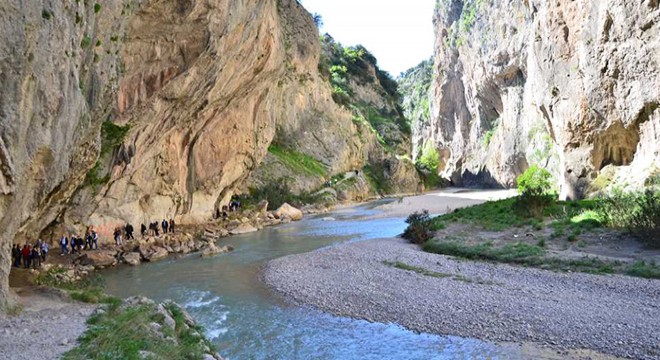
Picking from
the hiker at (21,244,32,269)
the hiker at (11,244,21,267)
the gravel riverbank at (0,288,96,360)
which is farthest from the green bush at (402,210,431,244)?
the hiker at (11,244,21,267)

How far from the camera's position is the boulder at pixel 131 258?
2163 centimetres

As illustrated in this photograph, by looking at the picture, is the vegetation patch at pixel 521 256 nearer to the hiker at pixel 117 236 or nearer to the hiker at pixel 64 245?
the hiker at pixel 117 236

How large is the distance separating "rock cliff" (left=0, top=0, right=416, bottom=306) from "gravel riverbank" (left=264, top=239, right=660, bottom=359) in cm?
884

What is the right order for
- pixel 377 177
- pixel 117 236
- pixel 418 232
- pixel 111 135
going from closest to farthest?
pixel 111 135, pixel 117 236, pixel 418 232, pixel 377 177

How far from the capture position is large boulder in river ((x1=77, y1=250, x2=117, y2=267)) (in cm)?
2092

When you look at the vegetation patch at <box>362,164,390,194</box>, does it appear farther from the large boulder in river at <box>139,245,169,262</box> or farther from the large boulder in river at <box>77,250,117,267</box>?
the large boulder in river at <box>77,250,117,267</box>

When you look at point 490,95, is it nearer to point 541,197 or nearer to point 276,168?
point 276,168

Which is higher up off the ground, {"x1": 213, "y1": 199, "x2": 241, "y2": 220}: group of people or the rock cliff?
the rock cliff

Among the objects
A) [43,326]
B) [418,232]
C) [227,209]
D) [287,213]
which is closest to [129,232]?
[227,209]

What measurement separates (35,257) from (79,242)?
3.40 metres

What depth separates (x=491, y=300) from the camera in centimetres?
1353

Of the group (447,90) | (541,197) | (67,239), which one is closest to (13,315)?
(67,239)

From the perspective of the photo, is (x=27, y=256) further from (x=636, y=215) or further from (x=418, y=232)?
(x=636, y=215)

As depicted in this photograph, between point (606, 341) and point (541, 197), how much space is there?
18.7 metres
